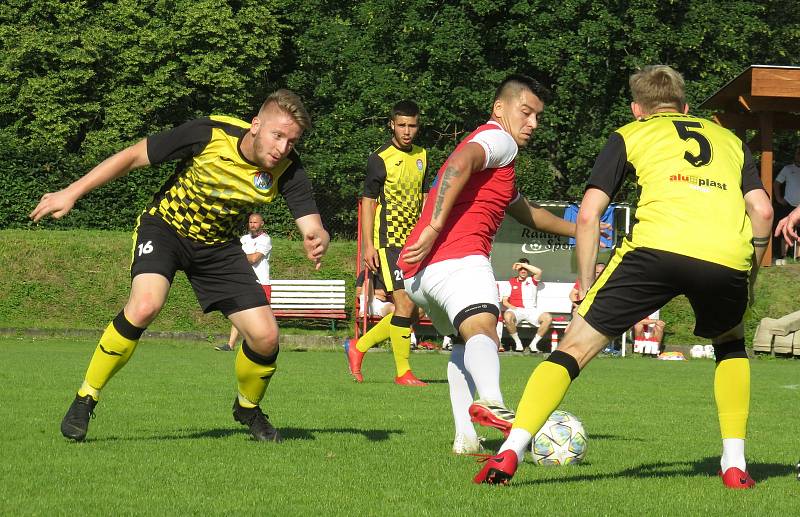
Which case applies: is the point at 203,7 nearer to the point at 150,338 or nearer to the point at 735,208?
the point at 150,338

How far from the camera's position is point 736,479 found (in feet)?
19.7

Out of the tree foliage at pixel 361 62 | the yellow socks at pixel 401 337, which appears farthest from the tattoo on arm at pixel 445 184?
the tree foliage at pixel 361 62

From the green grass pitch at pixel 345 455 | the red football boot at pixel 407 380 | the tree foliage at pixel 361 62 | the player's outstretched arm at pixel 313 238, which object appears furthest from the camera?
the tree foliage at pixel 361 62

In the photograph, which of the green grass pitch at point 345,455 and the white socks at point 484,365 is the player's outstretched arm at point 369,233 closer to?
the green grass pitch at point 345,455

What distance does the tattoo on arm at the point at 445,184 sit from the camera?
6.64 meters

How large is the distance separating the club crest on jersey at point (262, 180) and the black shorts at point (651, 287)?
240 centimetres

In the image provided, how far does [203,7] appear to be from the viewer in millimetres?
39844

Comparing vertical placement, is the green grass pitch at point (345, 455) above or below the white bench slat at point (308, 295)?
above

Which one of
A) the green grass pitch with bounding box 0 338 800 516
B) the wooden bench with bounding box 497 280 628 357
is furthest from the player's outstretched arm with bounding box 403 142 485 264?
the wooden bench with bounding box 497 280 628 357

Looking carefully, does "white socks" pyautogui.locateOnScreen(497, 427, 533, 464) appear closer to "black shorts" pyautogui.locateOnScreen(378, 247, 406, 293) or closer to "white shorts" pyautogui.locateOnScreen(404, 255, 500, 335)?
"white shorts" pyautogui.locateOnScreen(404, 255, 500, 335)

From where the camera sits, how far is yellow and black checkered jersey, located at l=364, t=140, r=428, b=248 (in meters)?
12.6

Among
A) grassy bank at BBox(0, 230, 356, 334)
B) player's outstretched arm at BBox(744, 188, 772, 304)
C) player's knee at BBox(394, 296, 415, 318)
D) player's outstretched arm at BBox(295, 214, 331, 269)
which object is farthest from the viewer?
grassy bank at BBox(0, 230, 356, 334)

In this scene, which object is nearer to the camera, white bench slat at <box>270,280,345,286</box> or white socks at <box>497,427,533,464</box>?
white socks at <box>497,427,533,464</box>

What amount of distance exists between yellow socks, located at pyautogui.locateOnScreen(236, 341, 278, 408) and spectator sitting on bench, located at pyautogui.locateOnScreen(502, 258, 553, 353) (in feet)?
47.2
